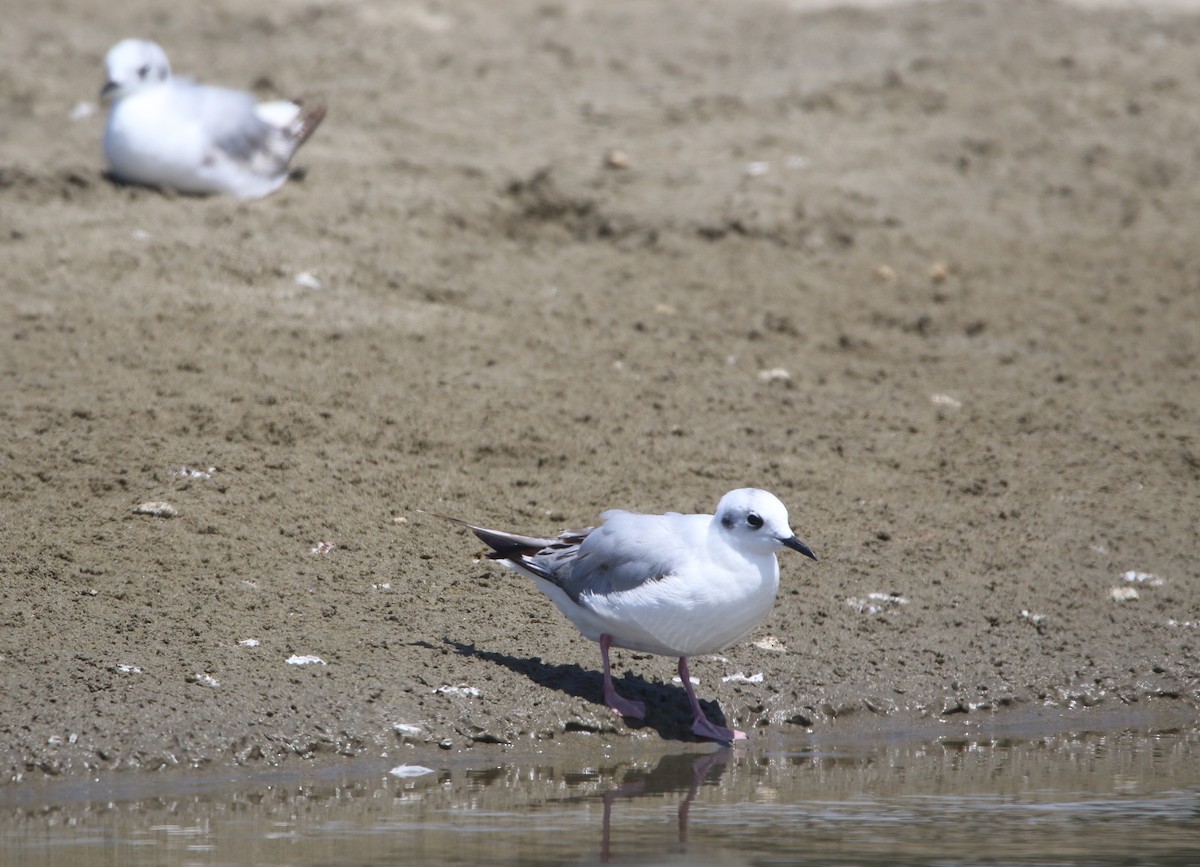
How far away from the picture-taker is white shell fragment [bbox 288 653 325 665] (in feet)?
18.1

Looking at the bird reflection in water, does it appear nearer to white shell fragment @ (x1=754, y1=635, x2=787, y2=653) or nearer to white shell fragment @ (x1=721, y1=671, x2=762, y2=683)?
white shell fragment @ (x1=721, y1=671, x2=762, y2=683)

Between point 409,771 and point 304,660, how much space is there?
0.64 metres

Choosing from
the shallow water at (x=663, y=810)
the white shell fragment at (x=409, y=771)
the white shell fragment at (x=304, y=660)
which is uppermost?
the white shell fragment at (x=304, y=660)

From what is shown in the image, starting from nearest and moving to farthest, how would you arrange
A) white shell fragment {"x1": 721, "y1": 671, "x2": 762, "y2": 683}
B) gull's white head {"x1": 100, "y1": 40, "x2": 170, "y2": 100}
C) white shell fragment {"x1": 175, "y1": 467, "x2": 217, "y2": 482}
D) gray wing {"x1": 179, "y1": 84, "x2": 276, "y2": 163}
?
1. white shell fragment {"x1": 721, "y1": 671, "x2": 762, "y2": 683}
2. white shell fragment {"x1": 175, "y1": 467, "x2": 217, "y2": 482}
3. gray wing {"x1": 179, "y1": 84, "x2": 276, "y2": 163}
4. gull's white head {"x1": 100, "y1": 40, "x2": 170, "y2": 100}

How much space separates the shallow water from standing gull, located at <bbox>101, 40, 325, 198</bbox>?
5.17 m

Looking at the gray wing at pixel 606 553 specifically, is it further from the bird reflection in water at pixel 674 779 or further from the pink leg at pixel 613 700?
the bird reflection in water at pixel 674 779

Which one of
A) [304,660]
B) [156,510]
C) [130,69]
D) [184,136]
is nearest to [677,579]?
[304,660]

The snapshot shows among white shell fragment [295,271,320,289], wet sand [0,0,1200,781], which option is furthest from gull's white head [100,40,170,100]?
white shell fragment [295,271,320,289]

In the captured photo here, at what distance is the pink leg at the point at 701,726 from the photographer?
548 centimetres

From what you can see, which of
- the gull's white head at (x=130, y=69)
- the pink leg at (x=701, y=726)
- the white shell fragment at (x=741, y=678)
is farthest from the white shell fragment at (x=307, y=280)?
the pink leg at (x=701, y=726)

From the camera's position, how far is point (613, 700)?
5.51 meters

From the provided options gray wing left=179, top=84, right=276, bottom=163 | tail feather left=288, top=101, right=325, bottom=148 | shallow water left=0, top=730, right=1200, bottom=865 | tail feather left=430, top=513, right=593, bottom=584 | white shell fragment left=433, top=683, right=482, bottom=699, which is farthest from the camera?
tail feather left=288, top=101, right=325, bottom=148

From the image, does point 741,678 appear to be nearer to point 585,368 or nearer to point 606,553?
point 606,553

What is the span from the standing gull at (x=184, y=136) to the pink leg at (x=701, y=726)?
5.07 metres
